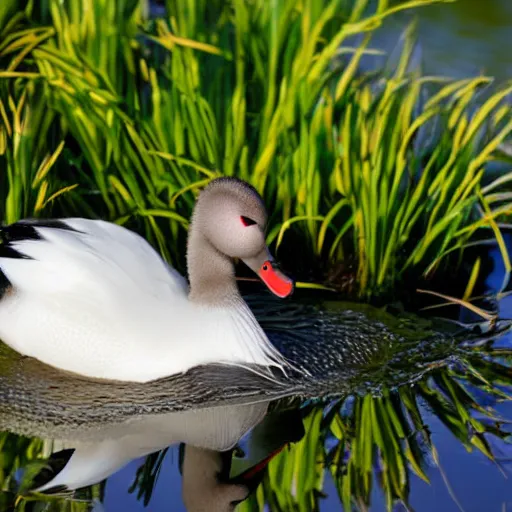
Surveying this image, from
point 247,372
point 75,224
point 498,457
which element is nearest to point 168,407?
point 247,372

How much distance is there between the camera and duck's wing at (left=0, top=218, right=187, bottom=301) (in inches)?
190

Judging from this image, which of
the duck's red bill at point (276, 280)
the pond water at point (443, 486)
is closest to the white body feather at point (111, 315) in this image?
the duck's red bill at point (276, 280)

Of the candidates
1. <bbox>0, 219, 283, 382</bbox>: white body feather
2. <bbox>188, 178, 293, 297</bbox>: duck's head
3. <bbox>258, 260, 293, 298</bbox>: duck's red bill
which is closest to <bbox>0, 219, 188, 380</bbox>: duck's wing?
<bbox>0, 219, 283, 382</bbox>: white body feather

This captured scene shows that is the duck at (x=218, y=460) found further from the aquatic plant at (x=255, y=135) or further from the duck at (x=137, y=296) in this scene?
the aquatic plant at (x=255, y=135)

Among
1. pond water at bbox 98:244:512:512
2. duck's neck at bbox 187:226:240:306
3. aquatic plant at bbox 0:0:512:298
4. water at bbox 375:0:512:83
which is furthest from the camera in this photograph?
water at bbox 375:0:512:83

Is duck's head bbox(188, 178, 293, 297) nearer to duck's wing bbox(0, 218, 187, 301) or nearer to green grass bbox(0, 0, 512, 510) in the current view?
duck's wing bbox(0, 218, 187, 301)

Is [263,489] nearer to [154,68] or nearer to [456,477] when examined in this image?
[456,477]

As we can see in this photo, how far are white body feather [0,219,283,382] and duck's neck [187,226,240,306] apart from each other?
0.12ft

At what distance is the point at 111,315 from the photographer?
15.6 feet

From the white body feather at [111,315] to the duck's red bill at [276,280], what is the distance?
149 mm

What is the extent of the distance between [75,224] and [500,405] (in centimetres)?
171

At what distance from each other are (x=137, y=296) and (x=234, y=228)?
423 millimetres

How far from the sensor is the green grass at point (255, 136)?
18.2 ft

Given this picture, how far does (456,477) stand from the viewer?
14.5 feet
